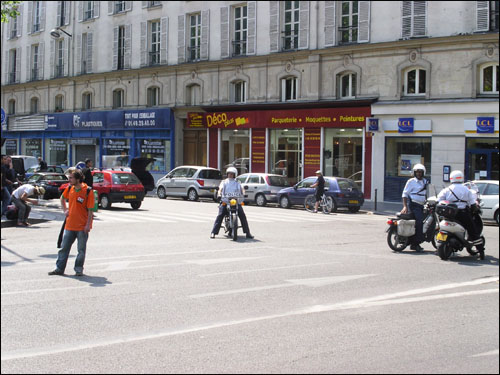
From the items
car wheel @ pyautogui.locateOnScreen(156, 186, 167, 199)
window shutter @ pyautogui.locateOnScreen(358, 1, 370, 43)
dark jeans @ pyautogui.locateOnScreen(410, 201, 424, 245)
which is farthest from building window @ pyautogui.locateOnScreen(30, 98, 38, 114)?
car wheel @ pyautogui.locateOnScreen(156, 186, 167, 199)

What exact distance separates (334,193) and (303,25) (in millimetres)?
17344

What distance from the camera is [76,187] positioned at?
298 inches

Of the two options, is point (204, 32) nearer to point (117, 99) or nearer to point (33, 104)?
point (33, 104)

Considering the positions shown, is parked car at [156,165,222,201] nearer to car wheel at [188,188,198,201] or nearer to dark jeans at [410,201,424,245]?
car wheel at [188,188,198,201]

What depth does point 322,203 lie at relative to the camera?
21859 millimetres

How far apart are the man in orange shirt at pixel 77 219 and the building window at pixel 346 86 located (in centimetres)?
1895

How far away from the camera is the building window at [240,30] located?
17.9ft

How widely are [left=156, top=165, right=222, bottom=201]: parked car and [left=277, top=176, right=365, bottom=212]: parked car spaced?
3672mm

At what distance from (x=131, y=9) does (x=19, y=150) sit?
2493 mm

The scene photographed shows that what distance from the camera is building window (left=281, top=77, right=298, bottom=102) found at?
1088 inches

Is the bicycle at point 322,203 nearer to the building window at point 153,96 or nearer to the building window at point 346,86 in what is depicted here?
the building window at point 346,86

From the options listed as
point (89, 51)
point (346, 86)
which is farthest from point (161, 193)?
point (89, 51)

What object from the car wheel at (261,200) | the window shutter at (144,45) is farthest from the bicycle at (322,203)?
the window shutter at (144,45)

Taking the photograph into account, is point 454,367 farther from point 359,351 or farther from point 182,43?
point 182,43
